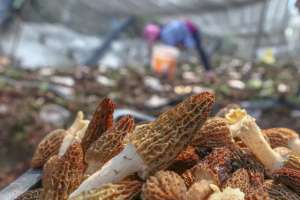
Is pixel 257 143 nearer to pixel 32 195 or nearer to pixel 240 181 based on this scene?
pixel 240 181

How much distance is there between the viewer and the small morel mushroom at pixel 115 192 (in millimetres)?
1511

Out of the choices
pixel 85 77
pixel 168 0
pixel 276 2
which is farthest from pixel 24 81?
pixel 168 0

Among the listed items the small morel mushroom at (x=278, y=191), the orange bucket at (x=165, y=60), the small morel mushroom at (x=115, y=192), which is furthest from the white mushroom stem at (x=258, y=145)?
the orange bucket at (x=165, y=60)

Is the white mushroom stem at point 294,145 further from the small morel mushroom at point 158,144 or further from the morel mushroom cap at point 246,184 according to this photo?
the small morel mushroom at point 158,144

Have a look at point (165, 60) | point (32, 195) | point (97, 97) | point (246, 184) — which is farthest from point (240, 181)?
point (165, 60)

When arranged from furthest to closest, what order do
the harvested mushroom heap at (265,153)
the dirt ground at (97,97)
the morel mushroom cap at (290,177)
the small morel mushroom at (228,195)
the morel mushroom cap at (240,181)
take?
1. the dirt ground at (97,97)
2. the harvested mushroom heap at (265,153)
3. the morel mushroom cap at (290,177)
4. the morel mushroom cap at (240,181)
5. the small morel mushroom at (228,195)

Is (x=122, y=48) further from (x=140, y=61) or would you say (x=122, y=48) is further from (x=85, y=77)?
(x=85, y=77)

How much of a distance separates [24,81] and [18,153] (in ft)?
10.6

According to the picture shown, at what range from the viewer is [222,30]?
Result: 25.4 meters

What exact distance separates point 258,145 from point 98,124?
0.55 metres

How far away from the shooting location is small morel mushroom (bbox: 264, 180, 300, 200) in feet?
5.18

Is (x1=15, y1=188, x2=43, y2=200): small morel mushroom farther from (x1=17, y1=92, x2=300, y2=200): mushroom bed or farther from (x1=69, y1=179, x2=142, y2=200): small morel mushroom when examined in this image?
(x1=69, y1=179, x2=142, y2=200): small morel mushroom

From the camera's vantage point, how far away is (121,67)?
13680mm

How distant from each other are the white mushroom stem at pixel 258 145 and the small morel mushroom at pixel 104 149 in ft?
1.35
